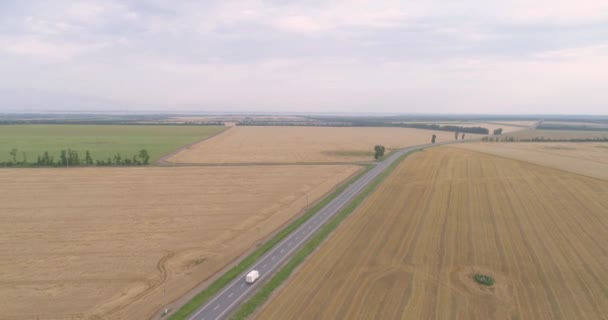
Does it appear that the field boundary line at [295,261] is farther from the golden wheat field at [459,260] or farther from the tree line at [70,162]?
the tree line at [70,162]

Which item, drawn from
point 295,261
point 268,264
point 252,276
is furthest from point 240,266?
point 295,261

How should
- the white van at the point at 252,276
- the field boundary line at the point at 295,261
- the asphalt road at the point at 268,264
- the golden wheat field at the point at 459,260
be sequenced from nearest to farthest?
the asphalt road at the point at 268,264 < the field boundary line at the point at 295,261 < the golden wheat field at the point at 459,260 < the white van at the point at 252,276

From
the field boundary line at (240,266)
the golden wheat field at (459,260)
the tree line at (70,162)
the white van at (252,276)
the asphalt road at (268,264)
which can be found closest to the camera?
the asphalt road at (268,264)

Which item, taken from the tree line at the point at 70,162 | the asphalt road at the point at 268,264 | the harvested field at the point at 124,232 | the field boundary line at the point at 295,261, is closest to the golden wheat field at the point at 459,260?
the field boundary line at the point at 295,261

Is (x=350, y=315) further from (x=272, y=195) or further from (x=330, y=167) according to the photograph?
(x=330, y=167)

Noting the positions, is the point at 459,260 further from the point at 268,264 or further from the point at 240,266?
the point at 240,266

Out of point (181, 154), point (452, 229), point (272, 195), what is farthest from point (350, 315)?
point (181, 154)
